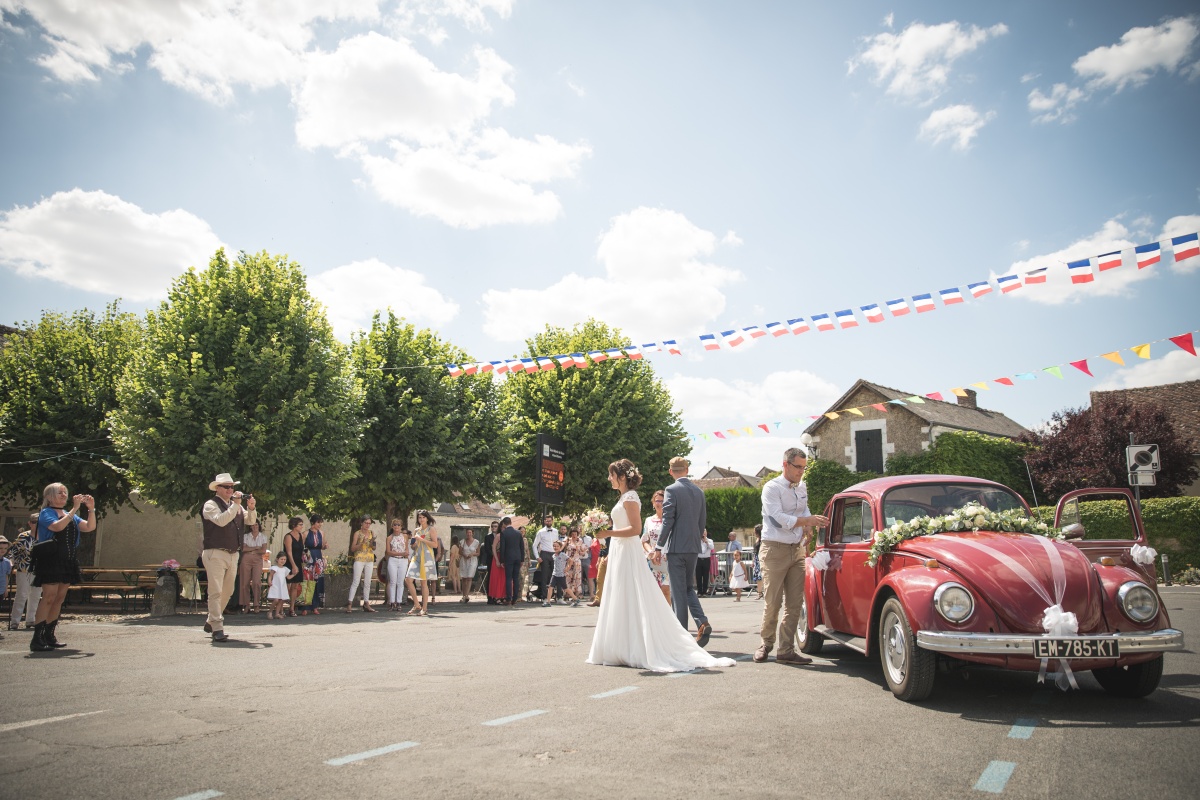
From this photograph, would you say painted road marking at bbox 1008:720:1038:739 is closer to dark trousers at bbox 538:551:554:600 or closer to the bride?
the bride

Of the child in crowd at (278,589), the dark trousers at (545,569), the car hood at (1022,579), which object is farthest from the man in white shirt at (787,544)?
the dark trousers at (545,569)

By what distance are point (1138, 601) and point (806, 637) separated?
3447 mm

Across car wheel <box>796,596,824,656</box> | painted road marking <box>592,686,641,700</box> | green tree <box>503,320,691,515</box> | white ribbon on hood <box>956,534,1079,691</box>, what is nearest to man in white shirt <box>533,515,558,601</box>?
green tree <box>503,320,691,515</box>

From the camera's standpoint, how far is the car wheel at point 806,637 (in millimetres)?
8195

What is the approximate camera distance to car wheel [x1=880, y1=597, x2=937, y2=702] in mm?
5516

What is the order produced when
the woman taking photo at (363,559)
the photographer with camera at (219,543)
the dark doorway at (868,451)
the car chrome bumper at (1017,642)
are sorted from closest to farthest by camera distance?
the car chrome bumper at (1017,642), the photographer with camera at (219,543), the woman taking photo at (363,559), the dark doorway at (868,451)

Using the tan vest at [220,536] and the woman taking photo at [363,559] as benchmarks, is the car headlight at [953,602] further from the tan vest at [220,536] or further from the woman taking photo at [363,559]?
the woman taking photo at [363,559]

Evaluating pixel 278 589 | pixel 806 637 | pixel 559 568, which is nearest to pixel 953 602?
pixel 806 637

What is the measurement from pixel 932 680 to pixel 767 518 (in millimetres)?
2518

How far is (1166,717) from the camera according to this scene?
5039 mm

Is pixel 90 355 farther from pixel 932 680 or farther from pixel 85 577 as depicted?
pixel 932 680

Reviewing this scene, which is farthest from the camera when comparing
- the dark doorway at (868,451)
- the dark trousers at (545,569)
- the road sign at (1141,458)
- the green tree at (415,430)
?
the dark doorway at (868,451)

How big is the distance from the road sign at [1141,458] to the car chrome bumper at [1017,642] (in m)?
8.99

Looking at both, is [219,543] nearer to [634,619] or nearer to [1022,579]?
[634,619]
